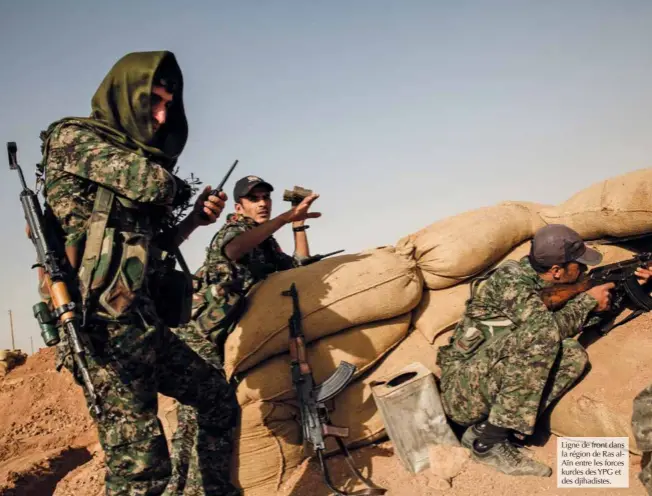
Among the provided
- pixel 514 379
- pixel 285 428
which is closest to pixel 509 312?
pixel 514 379

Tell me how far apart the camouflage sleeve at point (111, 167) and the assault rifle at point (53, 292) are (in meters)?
0.21

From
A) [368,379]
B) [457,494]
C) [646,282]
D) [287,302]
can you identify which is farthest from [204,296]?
[646,282]

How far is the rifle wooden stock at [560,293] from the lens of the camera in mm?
3434

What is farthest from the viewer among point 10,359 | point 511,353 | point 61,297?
point 10,359

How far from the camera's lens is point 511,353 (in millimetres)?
3250

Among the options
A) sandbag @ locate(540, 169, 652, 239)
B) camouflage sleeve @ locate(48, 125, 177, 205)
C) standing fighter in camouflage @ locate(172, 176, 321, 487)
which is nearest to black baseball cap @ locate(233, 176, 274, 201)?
standing fighter in camouflage @ locate(172, 176, 321, 487)

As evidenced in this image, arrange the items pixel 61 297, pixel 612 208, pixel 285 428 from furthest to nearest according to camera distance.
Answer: pixel 612 208 < pixel 285 428 < pixel 61 297

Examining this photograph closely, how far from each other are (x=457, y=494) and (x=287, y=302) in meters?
1.48

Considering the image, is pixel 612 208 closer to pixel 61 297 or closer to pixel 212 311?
pixel 212 311

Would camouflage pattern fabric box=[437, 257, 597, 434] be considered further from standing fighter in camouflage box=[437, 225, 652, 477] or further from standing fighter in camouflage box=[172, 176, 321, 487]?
standing fighter in camouflage box=[172, 176, 321, 487]

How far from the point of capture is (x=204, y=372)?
279cm

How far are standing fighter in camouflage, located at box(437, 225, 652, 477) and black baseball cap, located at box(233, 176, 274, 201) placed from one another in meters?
1.59

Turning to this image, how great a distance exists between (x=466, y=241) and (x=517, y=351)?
111cm

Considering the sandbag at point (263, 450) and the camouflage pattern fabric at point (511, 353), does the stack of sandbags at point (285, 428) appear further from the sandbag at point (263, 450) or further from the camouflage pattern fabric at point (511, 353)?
the camouflage pattern fabric at point (511, 353)
